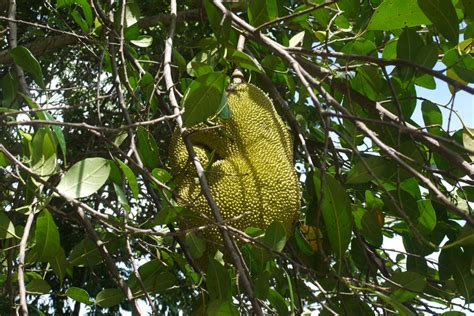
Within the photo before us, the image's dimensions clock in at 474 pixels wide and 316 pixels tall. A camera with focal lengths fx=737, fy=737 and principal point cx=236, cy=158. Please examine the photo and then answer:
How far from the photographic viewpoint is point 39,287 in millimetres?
1105

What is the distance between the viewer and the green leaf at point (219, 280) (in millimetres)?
898

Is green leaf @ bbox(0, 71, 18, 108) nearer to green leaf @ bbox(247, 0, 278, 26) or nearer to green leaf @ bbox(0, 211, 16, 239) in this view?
green leaf @ bbox(0, 211, 16, 239)

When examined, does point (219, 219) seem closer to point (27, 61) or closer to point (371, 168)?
point (371, 168)

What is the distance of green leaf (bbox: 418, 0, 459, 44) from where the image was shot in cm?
89

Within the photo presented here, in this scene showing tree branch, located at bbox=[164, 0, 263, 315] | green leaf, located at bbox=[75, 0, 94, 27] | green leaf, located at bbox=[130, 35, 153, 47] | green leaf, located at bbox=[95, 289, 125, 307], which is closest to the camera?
tree branch, located at bbox=[164, 0, 263, 315]

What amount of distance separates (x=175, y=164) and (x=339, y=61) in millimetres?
306

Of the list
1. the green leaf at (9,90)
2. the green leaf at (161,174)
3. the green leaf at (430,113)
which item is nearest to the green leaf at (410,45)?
the green leaf at (430,113)

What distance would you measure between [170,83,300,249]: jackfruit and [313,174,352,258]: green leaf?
0.11 metres

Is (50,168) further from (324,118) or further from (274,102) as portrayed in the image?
(274,102)

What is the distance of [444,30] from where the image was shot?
923 mm

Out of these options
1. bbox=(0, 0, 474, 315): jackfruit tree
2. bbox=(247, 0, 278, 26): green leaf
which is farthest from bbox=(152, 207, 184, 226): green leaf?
bbox=(247, 0, 278, 26): green leaf

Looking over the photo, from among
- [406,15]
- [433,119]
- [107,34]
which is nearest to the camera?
[406,15]

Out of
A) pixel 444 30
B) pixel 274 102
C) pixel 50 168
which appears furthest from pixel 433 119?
pixel 50 168

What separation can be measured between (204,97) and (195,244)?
19 centimetres
